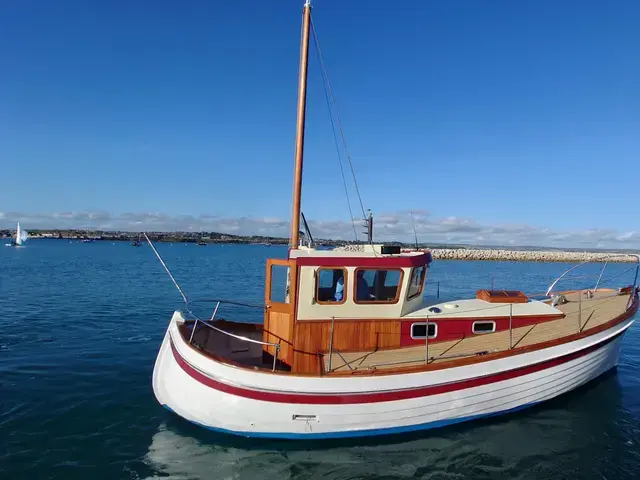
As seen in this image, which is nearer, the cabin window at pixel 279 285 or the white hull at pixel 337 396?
the white hull at pixel 337 396

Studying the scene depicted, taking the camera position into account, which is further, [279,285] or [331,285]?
[279,285]

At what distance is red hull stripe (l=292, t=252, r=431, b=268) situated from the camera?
8.66 m

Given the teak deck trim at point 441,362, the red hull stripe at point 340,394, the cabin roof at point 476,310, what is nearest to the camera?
the red hull stripe at point 340,394

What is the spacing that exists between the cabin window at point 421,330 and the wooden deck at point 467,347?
244 millimetres

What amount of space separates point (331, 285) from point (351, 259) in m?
0.75

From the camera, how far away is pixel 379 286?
9.28 metres

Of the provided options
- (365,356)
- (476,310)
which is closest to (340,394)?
(365,356)

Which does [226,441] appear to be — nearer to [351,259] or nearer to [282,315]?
[282,315]

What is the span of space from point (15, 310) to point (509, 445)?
Answer: 21.5 metres

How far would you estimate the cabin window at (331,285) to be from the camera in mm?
8844

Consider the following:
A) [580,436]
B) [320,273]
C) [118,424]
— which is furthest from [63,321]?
[580,436]

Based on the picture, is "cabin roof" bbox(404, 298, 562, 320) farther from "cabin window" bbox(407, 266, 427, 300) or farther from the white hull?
the white hull

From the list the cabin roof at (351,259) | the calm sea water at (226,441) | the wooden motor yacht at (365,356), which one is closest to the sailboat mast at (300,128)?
the wooden motor yacht at (365,356)

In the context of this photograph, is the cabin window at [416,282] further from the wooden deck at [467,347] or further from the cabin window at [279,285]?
the cabin window at [279,285]
